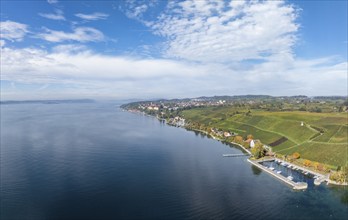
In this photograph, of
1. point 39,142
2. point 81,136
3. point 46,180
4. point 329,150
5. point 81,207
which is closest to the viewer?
point 81,207

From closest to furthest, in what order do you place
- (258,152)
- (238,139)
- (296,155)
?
(296,155) < (258,152) < (238,139)

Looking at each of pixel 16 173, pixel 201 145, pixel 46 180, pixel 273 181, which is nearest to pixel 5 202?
pixel 46 180

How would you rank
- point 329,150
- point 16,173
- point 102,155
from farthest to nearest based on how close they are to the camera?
1. point 102,155
2. point 329,150
3. point 16,173

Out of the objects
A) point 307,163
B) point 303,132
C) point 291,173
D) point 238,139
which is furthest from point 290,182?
point 238,139

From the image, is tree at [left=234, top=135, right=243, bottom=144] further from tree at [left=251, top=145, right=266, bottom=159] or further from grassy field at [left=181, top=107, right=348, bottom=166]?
tree at [left=251, top=145, right=266, bottom=159]

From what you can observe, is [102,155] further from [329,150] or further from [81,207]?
[329,150]

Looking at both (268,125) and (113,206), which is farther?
(268,125)

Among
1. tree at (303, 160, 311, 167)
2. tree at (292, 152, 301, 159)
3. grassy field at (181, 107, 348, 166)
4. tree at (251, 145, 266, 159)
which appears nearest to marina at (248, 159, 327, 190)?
tree at (303, 160, 311, 167)

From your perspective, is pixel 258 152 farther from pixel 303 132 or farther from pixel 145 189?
pixel 145 189
